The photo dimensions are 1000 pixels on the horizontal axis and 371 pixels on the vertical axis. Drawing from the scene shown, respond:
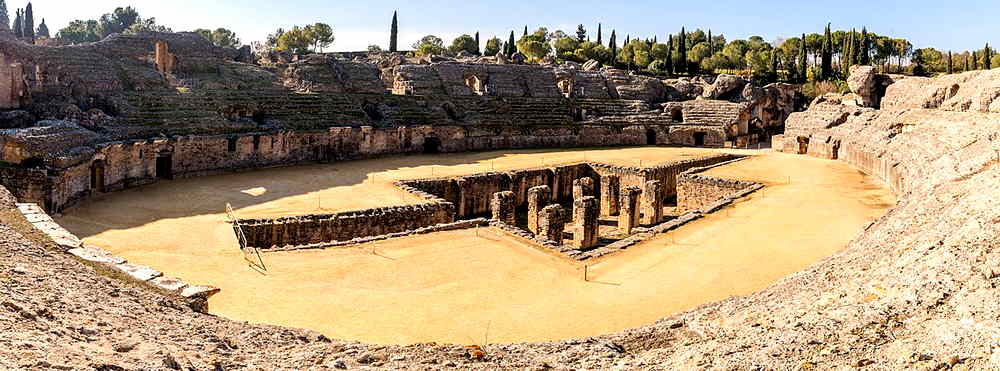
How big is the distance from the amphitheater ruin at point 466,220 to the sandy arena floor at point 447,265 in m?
0.08

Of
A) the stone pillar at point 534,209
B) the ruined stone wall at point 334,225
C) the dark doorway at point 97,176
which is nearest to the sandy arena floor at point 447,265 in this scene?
the dark doorway at point 97,176

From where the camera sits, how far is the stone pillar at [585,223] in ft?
52.1

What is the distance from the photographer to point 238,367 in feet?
18.5

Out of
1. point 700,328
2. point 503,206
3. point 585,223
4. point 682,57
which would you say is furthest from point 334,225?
point 682,57

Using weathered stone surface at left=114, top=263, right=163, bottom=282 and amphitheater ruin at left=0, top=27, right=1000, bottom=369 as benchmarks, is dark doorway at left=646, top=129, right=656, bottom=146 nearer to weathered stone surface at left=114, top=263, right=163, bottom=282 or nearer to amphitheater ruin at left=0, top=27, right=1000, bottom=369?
amphitheater ruin at left=0, top=27, right=1000, bottom=369

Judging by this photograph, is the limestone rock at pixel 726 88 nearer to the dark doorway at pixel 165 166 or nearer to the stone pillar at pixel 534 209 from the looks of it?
the stone pillar at pixel 534 209

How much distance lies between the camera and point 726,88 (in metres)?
39.5

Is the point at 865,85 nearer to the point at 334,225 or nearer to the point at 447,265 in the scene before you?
the point at 334,225

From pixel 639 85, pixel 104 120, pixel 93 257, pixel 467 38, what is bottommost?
pixel 93 257

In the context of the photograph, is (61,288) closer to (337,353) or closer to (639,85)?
(337,353)

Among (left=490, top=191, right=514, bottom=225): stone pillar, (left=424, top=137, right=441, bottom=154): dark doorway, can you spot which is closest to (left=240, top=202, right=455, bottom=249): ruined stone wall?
(left=490, top=191, right=514, bottom=225): stone pillar

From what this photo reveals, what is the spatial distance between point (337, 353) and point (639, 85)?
3614cm

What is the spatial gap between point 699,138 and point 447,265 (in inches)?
1053

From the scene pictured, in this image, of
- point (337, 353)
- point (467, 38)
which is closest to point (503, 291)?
point (337, 353)
